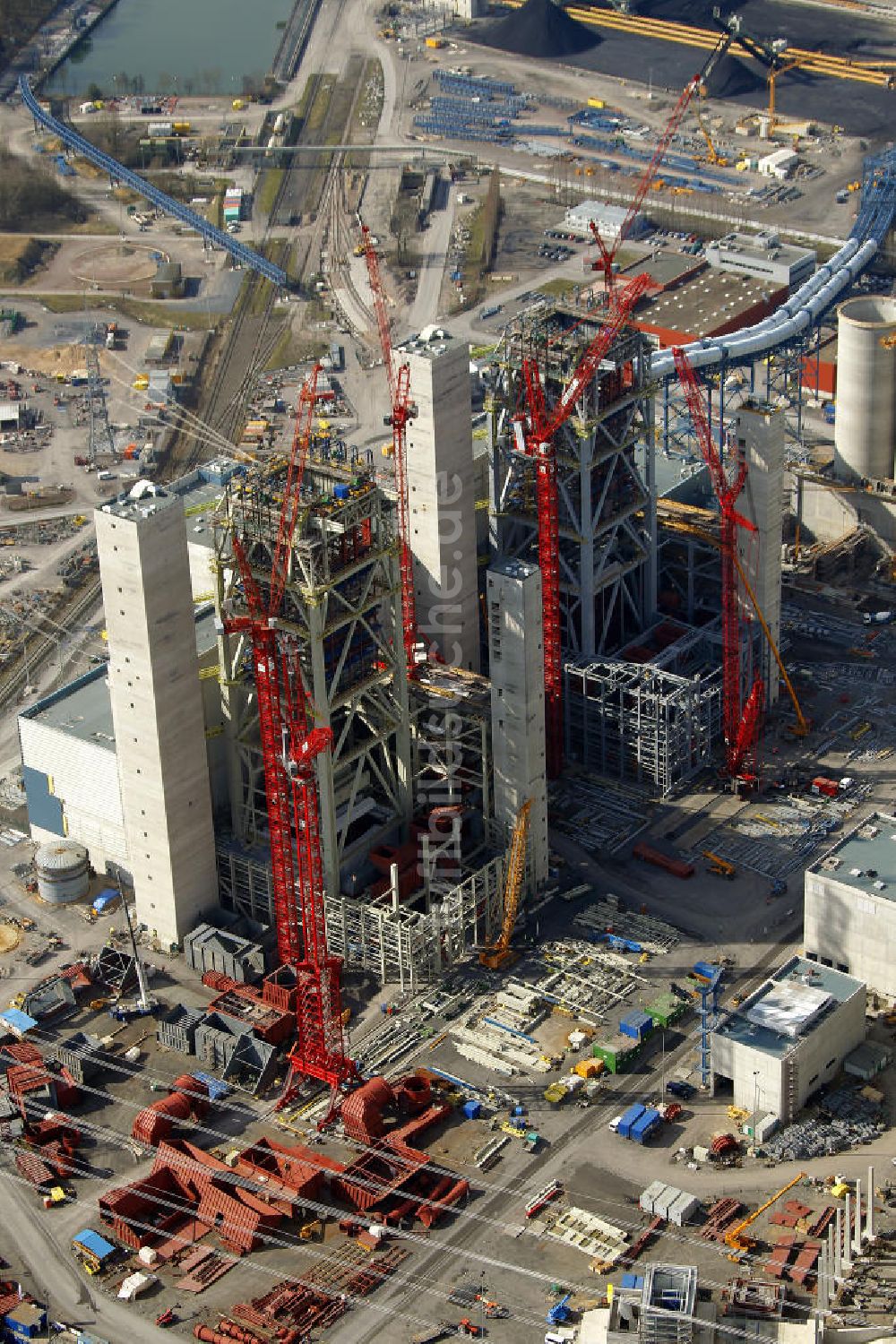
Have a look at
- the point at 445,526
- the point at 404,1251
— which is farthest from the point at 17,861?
the point at 404,1251

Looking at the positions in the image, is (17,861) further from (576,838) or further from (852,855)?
(852,855)

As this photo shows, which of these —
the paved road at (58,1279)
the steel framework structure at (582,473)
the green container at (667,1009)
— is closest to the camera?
the paved road at (58,1279)

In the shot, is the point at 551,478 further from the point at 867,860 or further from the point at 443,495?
the point at 867,860

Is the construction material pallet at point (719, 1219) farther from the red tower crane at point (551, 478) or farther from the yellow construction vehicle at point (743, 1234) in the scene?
the red tower crane at point (551, 478)

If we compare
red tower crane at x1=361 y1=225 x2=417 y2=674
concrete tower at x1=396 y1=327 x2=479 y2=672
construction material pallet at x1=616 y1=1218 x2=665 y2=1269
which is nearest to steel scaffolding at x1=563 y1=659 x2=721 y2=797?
concrete tower at x1=396 y1=327 x2=479 y2=672

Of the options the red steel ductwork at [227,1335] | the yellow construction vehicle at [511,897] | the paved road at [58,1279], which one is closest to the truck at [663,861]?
the yellow construction vehicle at [511,897]

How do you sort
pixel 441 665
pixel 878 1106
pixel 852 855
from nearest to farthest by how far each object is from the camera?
pixel 878 1106 < pixel 852 855 < pixel 441 665

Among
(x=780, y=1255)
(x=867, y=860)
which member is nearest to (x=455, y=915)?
(x=867, y=860)
